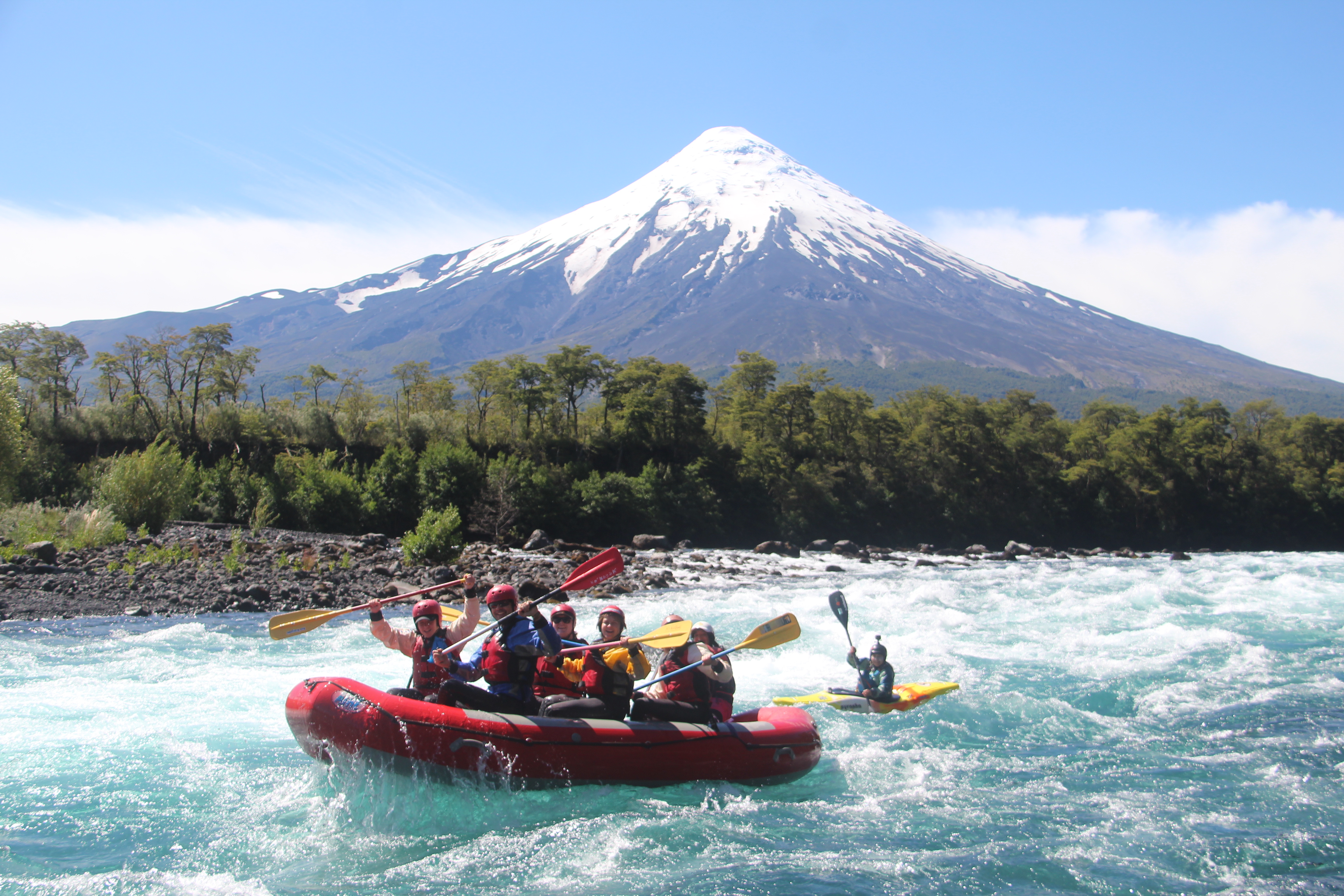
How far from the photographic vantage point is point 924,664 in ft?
45.3

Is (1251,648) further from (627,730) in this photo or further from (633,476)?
(633,476)

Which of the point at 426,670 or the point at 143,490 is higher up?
the point at 426,670

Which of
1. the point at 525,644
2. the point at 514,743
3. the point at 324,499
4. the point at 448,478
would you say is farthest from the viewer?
the point at 448,478

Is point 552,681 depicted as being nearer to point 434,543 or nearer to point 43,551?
point 43,551

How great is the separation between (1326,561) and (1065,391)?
161489 mm

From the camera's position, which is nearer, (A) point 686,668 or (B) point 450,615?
(A) point 686,668

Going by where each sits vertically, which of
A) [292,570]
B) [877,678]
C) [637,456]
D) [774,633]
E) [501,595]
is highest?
[501,595]

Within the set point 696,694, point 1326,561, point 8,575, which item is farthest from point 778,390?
point 696,694

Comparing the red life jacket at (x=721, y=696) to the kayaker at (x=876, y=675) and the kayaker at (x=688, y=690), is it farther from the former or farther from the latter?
the kayaker at (x=876, y=675)

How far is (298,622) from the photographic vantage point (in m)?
9.26

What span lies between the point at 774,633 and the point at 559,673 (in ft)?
8.68

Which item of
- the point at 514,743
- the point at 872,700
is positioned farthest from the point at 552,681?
the point at 872,700

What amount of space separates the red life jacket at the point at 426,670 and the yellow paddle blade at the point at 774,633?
3382 millimetres

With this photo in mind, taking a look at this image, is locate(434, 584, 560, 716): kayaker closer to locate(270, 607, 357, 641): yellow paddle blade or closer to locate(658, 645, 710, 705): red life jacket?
locate(658, 645, 710, 705): red life jacket
